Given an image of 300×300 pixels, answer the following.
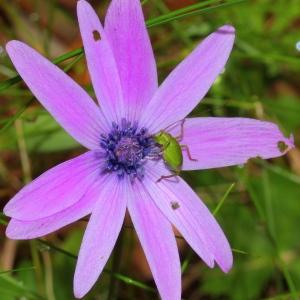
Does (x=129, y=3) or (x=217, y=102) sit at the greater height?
(x=129, y=3)

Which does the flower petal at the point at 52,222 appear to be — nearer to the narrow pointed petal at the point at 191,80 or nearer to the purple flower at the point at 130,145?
the purple flower at the point at 130,145

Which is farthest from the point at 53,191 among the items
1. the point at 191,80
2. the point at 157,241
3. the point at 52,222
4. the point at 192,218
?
the point at 191,80

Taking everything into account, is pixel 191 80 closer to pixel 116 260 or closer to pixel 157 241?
pixel 157 241

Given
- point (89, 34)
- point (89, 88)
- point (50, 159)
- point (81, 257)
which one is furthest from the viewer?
point (50, 159)

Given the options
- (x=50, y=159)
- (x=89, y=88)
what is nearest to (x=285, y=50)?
(x=89, y=88)

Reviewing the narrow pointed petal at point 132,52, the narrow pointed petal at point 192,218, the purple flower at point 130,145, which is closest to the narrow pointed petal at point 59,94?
the purple flower at point 130,145

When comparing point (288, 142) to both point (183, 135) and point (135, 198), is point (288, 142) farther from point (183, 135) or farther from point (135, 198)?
point (135, 198)
